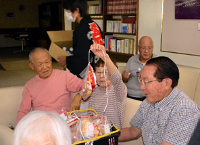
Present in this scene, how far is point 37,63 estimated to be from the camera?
2279 mm

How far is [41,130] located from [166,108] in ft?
2.48

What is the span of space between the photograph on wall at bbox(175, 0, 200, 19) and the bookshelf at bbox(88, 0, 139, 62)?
0.98 metres

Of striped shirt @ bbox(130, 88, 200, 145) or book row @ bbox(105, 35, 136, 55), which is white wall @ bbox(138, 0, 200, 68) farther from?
striped shirt @ bbox(130, 88, 200, 145)

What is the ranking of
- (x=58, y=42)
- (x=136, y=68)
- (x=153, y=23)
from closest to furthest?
(x=58, y=42) < (x=136, y=68) < (x=153, y=23)

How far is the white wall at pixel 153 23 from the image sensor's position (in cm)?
430

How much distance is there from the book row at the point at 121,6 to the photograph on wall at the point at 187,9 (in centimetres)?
115

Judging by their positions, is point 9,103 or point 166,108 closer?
point 166,108

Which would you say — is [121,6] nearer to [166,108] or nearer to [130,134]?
[130,134]

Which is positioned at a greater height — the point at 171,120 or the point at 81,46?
the point at 81,46

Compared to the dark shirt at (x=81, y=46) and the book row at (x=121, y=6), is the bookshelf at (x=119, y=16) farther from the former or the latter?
the dark shirt at (x=81, y=46)

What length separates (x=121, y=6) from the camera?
5387 millimetres

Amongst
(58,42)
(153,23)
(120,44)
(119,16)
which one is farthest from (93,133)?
(119,16)

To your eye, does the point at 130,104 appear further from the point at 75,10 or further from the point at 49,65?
the point at 75,10

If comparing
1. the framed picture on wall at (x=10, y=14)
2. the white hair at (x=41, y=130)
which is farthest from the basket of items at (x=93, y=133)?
the framed picture on wall at (x=10, y=14)
